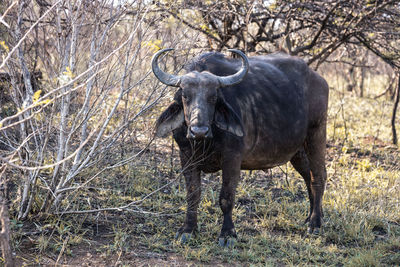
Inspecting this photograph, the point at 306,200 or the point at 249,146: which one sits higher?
the point at 249,146

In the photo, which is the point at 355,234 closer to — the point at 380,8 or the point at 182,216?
the point at 182,216

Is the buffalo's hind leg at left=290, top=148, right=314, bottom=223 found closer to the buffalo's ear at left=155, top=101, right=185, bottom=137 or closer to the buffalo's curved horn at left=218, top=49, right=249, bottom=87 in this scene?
the buffalo's curved horn at left=218, top=49, right=249, bottom=87

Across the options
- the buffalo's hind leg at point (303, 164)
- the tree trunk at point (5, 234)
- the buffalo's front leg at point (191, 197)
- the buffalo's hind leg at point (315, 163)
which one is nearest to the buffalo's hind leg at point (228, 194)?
the buffalo's front leg at point (191, 197)

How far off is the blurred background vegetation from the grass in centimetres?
2

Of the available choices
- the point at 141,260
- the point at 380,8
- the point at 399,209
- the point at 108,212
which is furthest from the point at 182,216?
the point at 380,8

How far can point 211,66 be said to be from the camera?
16.1ft

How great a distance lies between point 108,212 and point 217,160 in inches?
53.0

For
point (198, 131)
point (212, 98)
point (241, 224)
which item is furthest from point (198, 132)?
point (241, 224)

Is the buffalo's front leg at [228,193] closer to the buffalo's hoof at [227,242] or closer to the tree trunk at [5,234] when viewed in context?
the buffalo's hoof at [227,242]

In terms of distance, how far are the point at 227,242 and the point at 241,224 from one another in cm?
75

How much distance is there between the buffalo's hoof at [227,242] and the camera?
461 centimetres

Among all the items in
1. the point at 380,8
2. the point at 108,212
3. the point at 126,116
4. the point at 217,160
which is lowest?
the point at 108,212

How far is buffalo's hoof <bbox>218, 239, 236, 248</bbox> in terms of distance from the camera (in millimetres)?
4605

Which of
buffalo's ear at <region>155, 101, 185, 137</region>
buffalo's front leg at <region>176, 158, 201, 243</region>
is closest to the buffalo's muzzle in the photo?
buffalo's ear at <region>155, 101, 185, 137</region>
